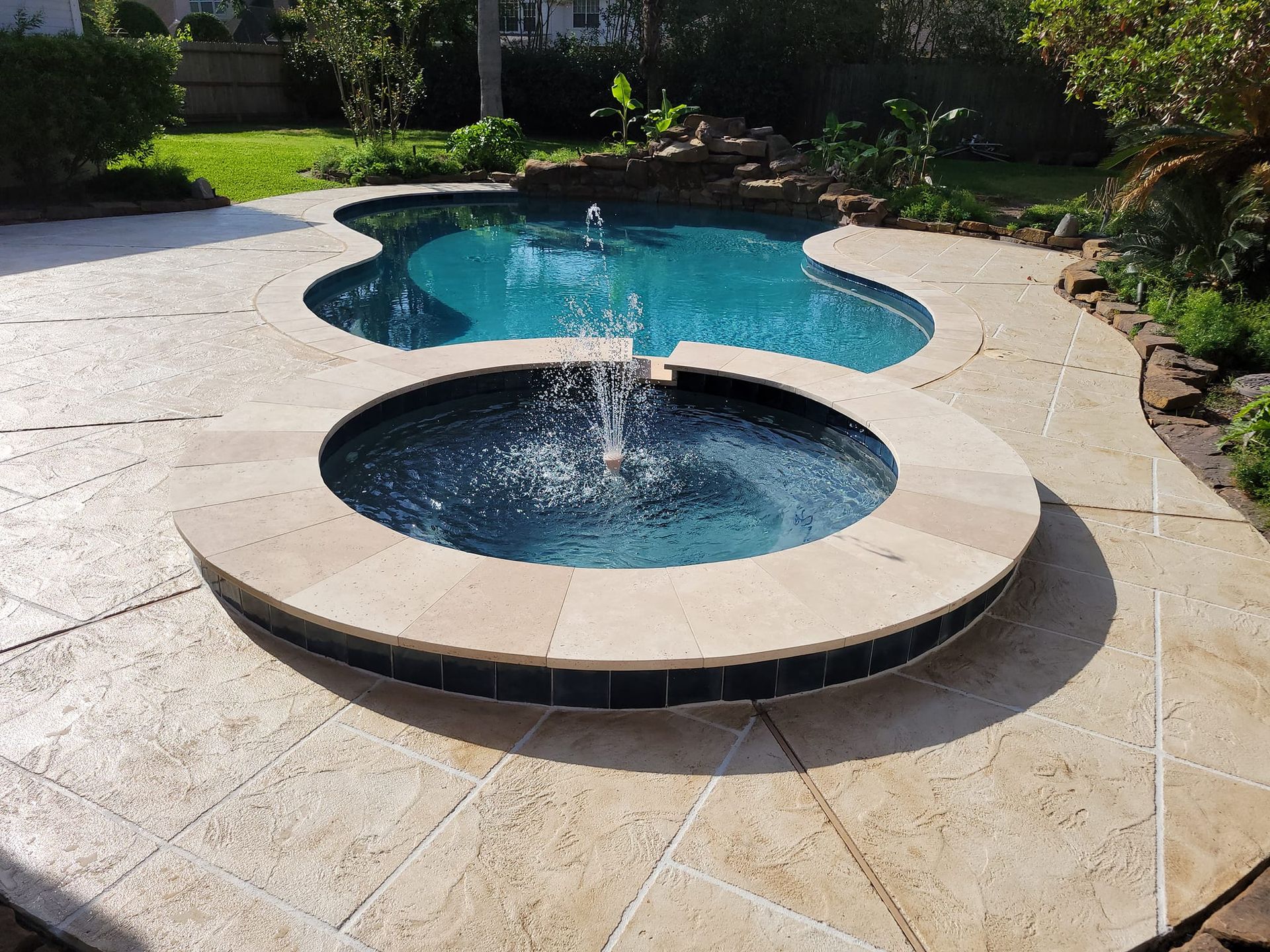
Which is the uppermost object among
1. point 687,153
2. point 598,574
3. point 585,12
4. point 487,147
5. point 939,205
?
point 585,12

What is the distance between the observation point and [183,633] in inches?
160

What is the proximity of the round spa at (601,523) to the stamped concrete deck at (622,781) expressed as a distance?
20cm

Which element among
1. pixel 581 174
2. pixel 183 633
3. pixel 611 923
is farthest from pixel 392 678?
pixel 581 174

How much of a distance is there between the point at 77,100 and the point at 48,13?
250cm

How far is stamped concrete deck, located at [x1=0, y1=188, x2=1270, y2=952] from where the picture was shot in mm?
2791

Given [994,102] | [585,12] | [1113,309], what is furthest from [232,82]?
[1113,309]

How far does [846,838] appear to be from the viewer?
3.11 m

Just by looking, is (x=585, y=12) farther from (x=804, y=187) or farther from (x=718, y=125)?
(x=804, y=187)

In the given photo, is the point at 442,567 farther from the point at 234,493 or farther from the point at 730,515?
the point at 730,515

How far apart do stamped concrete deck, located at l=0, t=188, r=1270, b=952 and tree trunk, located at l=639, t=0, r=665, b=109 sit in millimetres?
18474

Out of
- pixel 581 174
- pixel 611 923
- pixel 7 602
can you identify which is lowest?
pixel 611 923

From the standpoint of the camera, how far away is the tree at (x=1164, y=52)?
8.91 meters

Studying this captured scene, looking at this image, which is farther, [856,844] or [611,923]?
[856,844]

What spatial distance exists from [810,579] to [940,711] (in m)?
0.82
